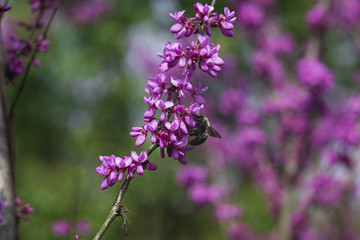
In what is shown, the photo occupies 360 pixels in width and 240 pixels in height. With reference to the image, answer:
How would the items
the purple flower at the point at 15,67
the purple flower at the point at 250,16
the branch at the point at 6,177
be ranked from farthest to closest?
the purple flower at the point at 250,16 → the purple flower at the point at 15,67 → the branch at the point at 6,177

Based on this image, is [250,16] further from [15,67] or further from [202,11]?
[202,11]

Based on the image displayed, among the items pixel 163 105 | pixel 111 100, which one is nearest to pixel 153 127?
pixel 163 105

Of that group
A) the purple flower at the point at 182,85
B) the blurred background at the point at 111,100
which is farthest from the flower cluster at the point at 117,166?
the blurred background at the point at 111,100

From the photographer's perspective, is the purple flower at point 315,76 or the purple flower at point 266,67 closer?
the purple flower at point 315,76

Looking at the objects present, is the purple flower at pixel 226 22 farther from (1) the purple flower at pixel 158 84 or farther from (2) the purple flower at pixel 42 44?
(2) the purple flower at pixel 42 44

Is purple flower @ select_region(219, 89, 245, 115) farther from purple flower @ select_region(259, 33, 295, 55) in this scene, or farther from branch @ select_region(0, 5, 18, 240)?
branch @ select_region(0, 5, 18, 240)

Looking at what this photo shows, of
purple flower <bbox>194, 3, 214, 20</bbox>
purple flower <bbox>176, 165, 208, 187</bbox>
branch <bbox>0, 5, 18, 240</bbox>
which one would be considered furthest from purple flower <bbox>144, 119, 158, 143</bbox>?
purple flower <bbox>176, 165, 208, 187</bbox>
